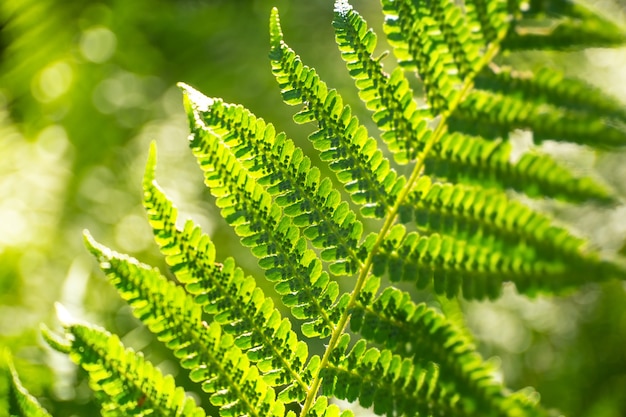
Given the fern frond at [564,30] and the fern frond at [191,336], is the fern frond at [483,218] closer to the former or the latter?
the fern frond at [564,30]

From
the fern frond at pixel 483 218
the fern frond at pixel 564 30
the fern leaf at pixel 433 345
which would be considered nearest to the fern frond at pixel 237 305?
the fern leaf at pixel 433 345

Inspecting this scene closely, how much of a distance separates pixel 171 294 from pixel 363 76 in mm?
383

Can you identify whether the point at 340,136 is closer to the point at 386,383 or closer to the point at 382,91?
the point at 382,91

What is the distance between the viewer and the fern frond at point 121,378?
2.50ft

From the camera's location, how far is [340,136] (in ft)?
2.62

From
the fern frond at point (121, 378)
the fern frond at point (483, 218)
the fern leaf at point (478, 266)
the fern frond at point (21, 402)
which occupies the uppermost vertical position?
the fern frond at point (483, 218)

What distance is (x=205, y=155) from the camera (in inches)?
30.6

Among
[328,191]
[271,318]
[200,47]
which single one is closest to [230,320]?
[271,318]

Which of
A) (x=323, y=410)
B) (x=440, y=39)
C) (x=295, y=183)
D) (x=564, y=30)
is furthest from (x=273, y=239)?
(x=564, y=30)

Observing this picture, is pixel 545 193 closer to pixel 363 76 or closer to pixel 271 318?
pixel 363 76

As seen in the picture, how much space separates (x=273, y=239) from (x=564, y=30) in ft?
1.45

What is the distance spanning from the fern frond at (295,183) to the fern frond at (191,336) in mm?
181

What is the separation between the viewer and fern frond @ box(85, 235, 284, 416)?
0.77 metres

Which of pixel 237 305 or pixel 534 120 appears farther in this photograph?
pixel 237 305
